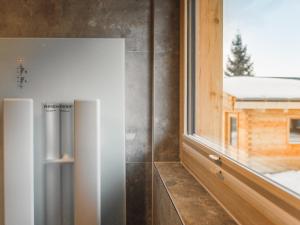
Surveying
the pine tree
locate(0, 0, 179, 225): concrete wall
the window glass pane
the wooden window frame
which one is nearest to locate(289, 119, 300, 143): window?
the wooden window frame

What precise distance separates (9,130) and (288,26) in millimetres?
1463

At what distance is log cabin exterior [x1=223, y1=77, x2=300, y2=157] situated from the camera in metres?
0.74

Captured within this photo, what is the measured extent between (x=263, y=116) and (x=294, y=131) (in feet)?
0.58

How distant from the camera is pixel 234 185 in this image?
3.49 feet

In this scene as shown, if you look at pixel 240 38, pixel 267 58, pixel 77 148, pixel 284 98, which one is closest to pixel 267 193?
pixel 284 98

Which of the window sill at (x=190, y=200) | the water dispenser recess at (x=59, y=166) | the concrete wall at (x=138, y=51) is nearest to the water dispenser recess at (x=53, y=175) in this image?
the water dispenser recess at (x=59, y=166)

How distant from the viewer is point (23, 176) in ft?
5.58

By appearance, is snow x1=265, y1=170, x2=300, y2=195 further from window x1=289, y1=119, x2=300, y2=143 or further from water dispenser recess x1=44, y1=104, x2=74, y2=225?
water dispenser recess x1=44, y1=104, x2=74, y2=225

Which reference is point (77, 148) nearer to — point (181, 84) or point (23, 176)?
point (23, 176)

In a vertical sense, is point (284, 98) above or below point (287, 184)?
above

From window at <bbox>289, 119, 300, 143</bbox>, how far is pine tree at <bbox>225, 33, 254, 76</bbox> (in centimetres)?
28

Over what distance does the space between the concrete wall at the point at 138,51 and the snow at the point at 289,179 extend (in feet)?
3.96

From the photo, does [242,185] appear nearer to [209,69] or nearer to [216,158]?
[216,158]

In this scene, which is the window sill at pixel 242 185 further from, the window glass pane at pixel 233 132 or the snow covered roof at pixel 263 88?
the snow covered roof at pixel 263 88
